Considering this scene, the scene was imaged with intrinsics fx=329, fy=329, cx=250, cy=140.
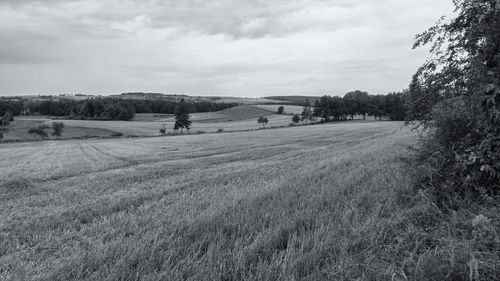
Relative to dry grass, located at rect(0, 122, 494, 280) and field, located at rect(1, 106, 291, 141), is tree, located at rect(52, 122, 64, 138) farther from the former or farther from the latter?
dry grass, located at rect(0, 122, 494, 280)

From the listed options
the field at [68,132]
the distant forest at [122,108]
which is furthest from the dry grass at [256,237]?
the distant forest at [122,108]

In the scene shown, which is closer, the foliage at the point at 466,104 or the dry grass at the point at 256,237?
the dry grass at the point at 256,237

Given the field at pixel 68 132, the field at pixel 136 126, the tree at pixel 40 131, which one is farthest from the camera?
the field at pixel 136 126

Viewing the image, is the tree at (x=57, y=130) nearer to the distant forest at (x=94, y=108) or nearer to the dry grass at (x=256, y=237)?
the distant forest at (x=94, y=108)

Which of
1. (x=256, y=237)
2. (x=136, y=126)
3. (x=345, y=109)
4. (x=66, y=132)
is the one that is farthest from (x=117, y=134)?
(x=256, y=237)

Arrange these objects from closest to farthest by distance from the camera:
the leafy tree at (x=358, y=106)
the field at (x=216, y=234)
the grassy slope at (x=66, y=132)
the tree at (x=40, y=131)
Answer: the field at (x=216, y=234) → the tree at (x=40, y=131) → the grassy slope at (x=66, y=132) → the leafy tree at (x=358, y=106)

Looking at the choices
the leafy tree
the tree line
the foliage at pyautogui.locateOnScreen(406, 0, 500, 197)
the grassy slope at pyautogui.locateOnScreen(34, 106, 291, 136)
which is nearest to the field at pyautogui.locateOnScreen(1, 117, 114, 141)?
the grassy slope at pyautogui.locateOnScreen(34, 106, 291, 136)

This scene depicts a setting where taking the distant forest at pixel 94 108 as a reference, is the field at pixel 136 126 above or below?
below

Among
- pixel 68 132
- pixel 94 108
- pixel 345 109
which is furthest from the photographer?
pixel 94 108

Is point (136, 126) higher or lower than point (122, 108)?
lower

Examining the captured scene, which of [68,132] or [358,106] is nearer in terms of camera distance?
[68,132]

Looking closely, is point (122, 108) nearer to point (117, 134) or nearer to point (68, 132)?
point (68, 132)

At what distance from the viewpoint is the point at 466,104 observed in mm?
5578

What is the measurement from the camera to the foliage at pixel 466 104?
5.02 metres
